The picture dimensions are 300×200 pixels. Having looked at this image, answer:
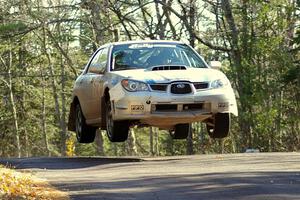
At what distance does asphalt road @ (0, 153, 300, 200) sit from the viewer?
24.9 feet

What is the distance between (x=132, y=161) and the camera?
12203mm

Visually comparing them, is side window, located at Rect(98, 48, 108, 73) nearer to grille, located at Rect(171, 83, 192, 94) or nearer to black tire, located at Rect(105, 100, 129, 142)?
black tire, located at Rect(105, 100, 129, 142)

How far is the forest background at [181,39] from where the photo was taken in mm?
28938

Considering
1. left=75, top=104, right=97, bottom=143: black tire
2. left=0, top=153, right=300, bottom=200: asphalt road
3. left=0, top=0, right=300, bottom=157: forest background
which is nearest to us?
left=0, top=153, right=300, bottom=200: asphalt road

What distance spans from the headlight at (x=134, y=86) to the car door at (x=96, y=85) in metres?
1.03

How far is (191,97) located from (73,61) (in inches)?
1347

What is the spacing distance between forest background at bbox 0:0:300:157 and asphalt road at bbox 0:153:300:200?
14.7 metres

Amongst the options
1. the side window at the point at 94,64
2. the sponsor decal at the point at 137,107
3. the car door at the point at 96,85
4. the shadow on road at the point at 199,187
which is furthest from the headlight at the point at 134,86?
the shadow on road at the point at 199,187

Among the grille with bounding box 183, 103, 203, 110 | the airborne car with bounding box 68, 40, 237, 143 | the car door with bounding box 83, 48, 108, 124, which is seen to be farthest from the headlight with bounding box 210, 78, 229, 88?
the car door with bounding box 83, 48, 108, 124

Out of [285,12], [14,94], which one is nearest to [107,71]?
[285,12]

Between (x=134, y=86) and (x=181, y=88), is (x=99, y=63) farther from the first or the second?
(x=181, y=88)

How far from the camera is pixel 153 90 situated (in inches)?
459

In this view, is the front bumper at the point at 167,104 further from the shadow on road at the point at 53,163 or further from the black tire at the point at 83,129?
the black tire at the point at 83,129

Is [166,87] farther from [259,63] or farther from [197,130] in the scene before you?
[197,130]
